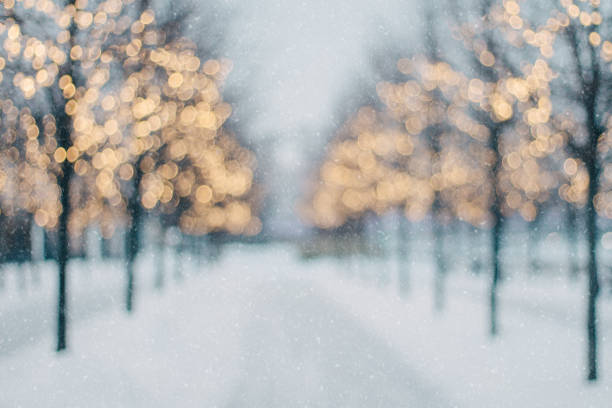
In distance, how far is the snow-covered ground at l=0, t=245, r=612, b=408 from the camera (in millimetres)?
7332

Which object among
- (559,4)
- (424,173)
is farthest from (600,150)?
(424,173)

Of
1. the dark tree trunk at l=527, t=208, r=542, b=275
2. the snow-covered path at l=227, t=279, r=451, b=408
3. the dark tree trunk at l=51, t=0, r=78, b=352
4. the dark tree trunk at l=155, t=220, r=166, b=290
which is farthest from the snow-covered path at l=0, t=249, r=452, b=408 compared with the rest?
the dark tree trunk at l=527, t=208, r=542, b=275

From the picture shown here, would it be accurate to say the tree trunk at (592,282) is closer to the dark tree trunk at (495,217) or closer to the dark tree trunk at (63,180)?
the dark tree trunk at (495,217)

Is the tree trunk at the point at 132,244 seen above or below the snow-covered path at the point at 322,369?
above

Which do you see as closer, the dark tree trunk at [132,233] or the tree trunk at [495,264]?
the tree trunk at [495,264]

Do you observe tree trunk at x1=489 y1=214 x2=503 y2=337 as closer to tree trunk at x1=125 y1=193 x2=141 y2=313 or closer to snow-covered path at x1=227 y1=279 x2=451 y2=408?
snow-covered path at x1=227 y1=279 x2=451 y2=408

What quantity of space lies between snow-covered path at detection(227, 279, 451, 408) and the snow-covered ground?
3 centimetres

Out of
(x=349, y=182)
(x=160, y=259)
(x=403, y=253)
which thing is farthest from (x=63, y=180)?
(x=349, y=182)

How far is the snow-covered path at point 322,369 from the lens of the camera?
23.8ft

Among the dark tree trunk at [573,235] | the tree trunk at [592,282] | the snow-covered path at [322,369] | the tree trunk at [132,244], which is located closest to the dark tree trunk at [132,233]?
the tree trunk at [132,244]

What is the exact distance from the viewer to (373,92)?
64.3 ft

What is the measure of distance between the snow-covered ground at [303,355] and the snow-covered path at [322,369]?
26 millimetres

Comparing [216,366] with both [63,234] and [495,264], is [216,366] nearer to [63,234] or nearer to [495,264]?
[63,234]

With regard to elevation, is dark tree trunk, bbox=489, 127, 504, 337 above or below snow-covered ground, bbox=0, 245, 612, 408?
above
